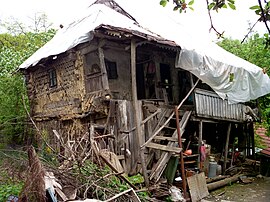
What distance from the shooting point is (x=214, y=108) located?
11.1m

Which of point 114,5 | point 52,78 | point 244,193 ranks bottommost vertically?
point 244,193

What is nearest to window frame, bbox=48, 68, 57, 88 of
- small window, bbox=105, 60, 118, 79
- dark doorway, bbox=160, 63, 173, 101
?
small window, bbox=105, 60, 118, 79

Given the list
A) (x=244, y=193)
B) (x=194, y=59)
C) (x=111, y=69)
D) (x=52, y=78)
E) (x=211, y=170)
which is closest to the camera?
(x=194, y=59)

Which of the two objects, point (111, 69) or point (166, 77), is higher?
point (111, 69)

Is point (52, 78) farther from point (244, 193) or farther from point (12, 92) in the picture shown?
point (244, 193)

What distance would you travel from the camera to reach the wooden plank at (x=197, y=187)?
Result: 852 cm

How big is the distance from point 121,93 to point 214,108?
140 inches

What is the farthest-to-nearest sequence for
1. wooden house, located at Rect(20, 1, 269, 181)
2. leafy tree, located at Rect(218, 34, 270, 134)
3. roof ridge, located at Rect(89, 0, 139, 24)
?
leafy tree, located at Rect(218, 34, 270, 134) → roof ridge, located at Rect(89, 0, 139, 24) → wooden house, located at Rect(20, 1, 269, 181)

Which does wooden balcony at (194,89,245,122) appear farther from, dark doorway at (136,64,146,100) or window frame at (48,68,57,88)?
window frame at (48,68,57,88)

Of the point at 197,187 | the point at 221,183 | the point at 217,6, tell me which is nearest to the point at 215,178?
the point at 221,183

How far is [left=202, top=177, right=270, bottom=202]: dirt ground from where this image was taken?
926cm

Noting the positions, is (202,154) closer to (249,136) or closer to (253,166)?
(253,166)

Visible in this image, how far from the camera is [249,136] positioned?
49.4 feet

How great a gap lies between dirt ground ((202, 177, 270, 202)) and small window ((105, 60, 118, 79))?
5243mm
